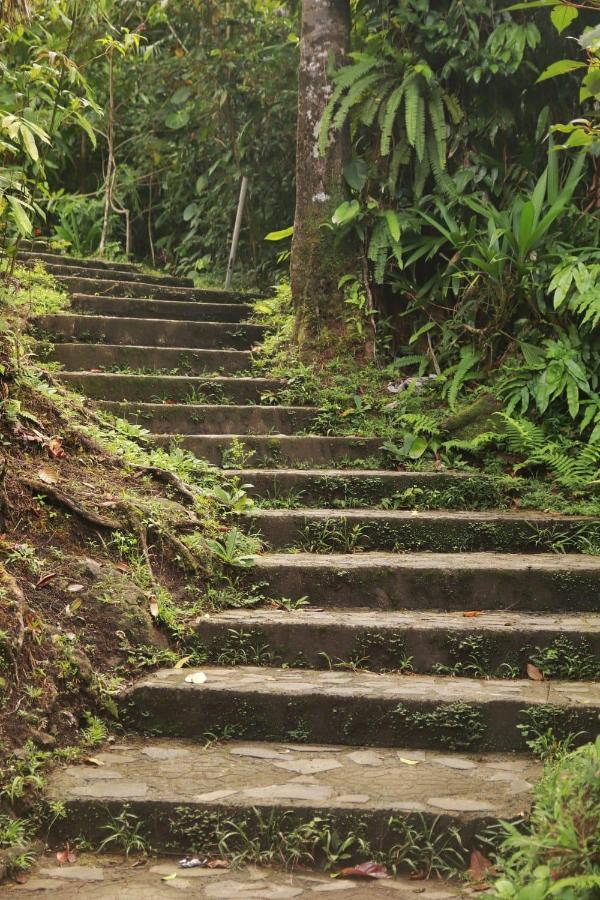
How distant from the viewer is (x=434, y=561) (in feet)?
13.9

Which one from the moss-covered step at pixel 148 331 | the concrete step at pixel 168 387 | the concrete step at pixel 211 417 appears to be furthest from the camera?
the moss-covered step at pixel 148 331

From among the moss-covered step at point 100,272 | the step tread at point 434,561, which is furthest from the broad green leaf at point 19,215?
the moss-covered step at point 100,272

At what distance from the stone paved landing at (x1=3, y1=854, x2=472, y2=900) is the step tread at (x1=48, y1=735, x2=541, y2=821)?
0.18 meters

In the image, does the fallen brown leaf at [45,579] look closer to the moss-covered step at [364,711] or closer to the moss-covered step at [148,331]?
the moss-covered step at [364,711]

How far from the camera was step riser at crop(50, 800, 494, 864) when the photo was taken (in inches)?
108

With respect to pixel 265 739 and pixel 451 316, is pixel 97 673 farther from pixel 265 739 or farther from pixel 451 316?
pixel 451 316

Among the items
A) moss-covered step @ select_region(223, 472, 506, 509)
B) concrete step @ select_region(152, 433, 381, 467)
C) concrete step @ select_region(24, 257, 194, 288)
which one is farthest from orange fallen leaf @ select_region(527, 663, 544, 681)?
concrete step @ select_region(24, 257, 194, 288)

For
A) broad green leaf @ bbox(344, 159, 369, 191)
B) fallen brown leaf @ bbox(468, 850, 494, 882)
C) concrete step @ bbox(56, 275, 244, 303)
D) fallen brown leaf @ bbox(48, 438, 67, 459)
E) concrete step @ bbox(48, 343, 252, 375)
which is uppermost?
broad green leaf @ bbox(344, 159, 369, 191)

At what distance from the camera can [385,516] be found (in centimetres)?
459

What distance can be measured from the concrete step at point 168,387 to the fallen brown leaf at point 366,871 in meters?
3.31

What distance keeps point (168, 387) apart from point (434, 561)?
214 cm

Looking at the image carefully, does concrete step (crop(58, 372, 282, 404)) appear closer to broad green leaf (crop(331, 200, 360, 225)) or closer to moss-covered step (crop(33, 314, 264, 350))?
moss-covered step (crop(33, 314, 264, 350))

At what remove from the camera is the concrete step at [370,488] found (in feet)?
16.2

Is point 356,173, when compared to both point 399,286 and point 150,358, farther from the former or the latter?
point 150,358
